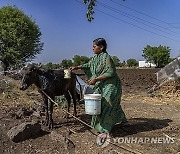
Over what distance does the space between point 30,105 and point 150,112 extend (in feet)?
11.4

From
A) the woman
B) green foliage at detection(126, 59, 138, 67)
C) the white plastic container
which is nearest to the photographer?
the woman

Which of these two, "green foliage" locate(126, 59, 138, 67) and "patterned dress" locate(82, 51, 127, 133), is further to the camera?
"green foliage" locate(126, 59, 138, 67)

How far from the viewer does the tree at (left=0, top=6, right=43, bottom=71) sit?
24.6 metres

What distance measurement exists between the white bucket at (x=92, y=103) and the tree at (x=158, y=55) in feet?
206

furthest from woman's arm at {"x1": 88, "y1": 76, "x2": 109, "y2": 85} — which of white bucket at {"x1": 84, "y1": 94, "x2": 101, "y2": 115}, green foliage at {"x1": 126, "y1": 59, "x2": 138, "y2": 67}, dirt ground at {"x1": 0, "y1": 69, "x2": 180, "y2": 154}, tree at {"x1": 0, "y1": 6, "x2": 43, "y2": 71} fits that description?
green foliage at {"x1": 126, "y1": 59, "x2": 138, "y2": 67}

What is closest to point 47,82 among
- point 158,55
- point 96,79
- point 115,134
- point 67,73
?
point 67,73

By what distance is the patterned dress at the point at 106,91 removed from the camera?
6.51 m

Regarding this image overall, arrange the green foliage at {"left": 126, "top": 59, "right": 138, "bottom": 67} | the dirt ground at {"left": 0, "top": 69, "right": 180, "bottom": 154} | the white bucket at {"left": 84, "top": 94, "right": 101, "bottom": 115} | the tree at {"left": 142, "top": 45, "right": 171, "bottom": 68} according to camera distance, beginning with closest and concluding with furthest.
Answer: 1. the dirt ground at {"left": 0, "top": 69, "right": 180, "bottom": 154}
2. the white bucket at {"left": 84, "top": 94, "right": 101, "bottom": 115}
3. the tree at {"left": 142, "top": 45, "right": 171, "bottom": 68}
4. the green foliage at {"left": 126, "top": 59, "right": 138, "bottom": 67}

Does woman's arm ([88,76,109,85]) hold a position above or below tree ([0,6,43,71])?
below

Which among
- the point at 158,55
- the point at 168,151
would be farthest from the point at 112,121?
the point at 158,55

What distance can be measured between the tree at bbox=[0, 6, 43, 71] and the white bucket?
18339 mm

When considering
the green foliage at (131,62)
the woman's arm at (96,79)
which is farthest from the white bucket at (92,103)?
the green foliage at (131,62)

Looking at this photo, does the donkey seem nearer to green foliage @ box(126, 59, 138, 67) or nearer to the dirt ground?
the dirt ground

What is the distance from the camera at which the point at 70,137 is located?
652 centimetres
